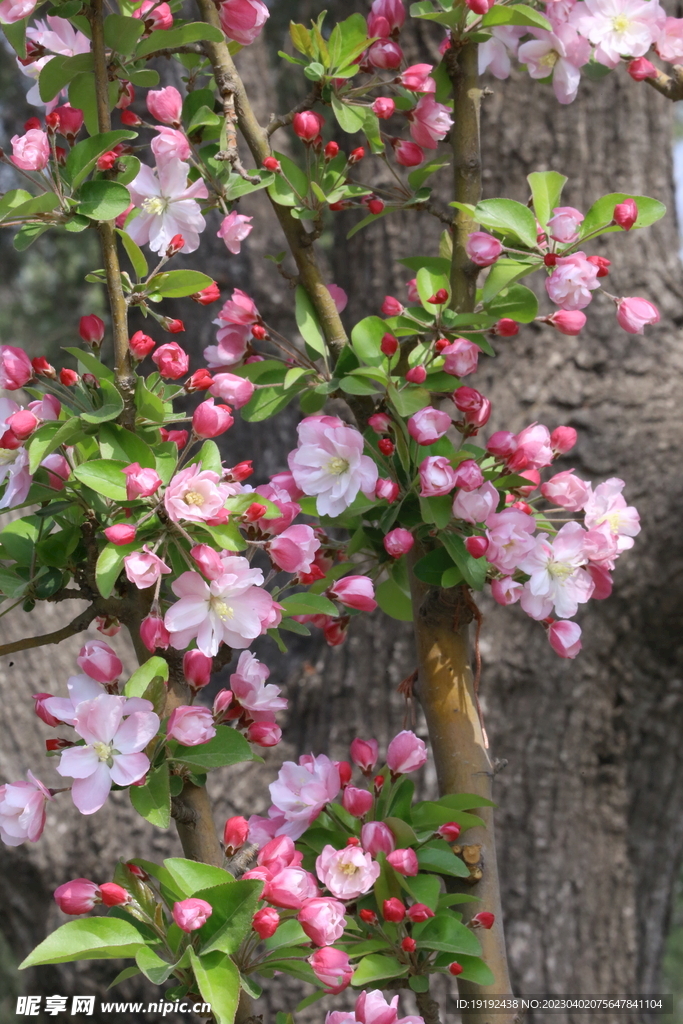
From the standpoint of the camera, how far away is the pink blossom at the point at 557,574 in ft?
2.77

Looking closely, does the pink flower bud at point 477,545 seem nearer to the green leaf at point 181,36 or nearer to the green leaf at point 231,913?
the green leaf at point 231,913

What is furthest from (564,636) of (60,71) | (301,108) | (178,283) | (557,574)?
(60,71)

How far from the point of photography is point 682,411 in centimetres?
170

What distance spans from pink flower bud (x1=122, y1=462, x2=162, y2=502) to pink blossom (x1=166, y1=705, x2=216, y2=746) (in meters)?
0.17

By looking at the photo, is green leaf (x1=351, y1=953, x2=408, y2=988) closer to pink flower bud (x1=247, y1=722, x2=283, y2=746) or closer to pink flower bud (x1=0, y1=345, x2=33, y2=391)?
pink flower bud (x1=247, y1=722, x2=283, y2=746)

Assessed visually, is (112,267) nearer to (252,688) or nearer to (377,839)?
(252,688)

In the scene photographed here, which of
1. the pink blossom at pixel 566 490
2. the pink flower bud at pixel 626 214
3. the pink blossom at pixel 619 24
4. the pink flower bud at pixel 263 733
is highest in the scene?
the pink blossom at pixel 619 24

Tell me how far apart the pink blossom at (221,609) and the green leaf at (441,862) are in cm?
29

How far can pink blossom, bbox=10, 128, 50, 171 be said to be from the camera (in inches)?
28.9

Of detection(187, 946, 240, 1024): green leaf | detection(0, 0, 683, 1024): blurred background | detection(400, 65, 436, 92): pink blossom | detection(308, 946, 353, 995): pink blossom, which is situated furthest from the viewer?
detection(0, 0, 683, 1024): blurred background

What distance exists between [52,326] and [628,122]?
A: 3954 mm

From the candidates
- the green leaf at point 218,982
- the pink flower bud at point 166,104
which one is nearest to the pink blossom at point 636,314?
the pink flower bud at point 166,104

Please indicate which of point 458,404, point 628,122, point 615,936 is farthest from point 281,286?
point 615,936

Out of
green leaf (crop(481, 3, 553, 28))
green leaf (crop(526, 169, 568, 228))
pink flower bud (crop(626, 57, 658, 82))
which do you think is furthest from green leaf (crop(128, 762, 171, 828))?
pink flower bud (crop(626, 57, 658, 82))
